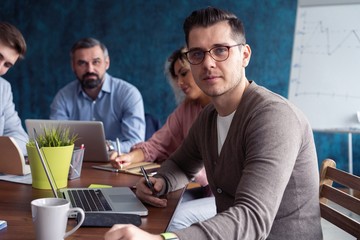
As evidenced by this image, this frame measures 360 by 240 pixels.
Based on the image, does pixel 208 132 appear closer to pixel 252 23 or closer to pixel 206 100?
pixel 206 100

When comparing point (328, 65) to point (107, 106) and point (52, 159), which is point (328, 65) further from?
point (52, 159)

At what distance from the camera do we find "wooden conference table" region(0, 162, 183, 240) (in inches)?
34.4

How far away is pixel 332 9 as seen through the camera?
287cm

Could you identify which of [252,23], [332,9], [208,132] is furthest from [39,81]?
[208,132]

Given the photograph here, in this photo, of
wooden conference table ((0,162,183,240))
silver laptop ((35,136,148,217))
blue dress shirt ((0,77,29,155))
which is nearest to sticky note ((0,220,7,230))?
wooden conference table ((0,162,183,240))

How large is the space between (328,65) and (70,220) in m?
2.42

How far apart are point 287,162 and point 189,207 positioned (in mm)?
801

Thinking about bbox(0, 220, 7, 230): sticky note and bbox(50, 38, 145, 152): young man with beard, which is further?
bbox(50, 38, 145, 152): young man with beard

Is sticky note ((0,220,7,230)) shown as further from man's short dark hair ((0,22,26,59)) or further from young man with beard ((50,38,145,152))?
young man with beard ((50,38,145,152))

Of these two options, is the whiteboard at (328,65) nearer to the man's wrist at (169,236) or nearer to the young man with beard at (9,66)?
the young man with beard at (9,66)

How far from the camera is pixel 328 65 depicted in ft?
9.45

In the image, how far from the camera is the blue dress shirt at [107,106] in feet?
8.67

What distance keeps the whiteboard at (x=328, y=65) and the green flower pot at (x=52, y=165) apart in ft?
7.03

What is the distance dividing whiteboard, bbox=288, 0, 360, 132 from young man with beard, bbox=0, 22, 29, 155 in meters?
1.95
